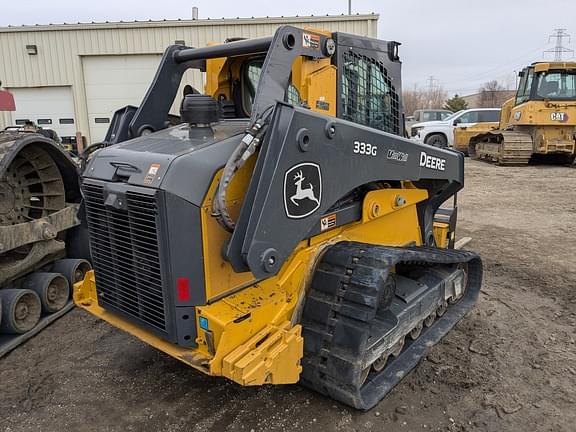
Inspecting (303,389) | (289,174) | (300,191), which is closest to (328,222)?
(300,191)

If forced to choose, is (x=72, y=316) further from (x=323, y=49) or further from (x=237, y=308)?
(x=323, y=49)

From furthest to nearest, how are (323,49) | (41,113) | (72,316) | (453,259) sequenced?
(41,113) < (72,316) < (453,259) < (323,49)

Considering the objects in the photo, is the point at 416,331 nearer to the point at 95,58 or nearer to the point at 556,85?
the point at 556,85

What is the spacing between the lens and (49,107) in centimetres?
1588

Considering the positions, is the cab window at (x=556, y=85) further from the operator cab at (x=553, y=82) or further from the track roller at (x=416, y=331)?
the track roller at (x=416, y=331)

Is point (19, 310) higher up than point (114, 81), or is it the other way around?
point (114, 81)

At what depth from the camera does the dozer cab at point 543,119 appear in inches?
573

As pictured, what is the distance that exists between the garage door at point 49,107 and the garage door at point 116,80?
2.20 feet

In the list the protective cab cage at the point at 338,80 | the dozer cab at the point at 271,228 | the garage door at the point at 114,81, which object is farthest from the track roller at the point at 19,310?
the garage door at the point at 114,81

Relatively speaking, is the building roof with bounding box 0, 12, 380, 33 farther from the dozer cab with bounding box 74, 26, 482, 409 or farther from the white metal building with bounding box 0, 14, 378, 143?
the dozer cab with bounding box 74, 26, 482, 409

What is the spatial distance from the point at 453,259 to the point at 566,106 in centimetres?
1275

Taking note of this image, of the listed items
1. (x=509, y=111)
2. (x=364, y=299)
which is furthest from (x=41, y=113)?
(x=364, y=299)

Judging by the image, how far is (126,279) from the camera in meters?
3.00

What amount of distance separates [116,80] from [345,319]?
47.5ft
